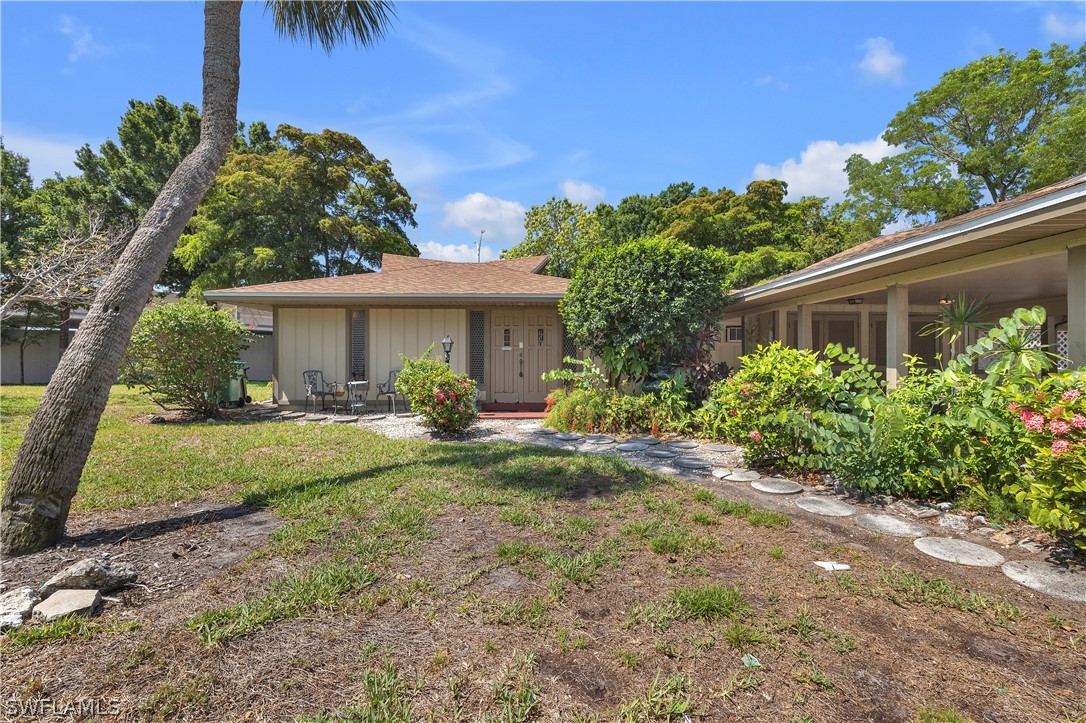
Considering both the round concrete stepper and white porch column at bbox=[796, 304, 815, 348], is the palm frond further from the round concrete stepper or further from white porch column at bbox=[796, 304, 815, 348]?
white porch column at bbox=[796, 304, 815, 348]

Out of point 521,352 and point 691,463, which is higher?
point 521,352

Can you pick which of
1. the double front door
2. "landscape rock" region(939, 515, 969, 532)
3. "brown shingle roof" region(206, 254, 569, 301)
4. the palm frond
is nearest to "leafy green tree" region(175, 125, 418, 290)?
"brown shingle roof" region(206, 254, 569, 301)

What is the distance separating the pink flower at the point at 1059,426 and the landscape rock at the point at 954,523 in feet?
3.67

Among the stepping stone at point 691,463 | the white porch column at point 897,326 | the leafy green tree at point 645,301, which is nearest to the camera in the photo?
the stepping stone at point 691,463

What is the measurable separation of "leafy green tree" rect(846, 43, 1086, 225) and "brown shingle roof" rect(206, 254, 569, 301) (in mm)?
17977

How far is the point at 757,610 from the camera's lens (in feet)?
7.94

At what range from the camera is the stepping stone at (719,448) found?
242 inches

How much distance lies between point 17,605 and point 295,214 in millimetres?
22605

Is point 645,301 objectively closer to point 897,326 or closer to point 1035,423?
point 897,326

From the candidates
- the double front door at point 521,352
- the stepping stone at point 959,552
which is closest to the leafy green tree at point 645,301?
the double front door at point 521,352

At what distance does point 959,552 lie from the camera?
3.13 metres

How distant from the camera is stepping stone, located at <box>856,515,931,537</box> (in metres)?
3.50

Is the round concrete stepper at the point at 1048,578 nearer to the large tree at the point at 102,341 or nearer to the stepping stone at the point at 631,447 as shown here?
the stepping stone at the point at 631,447

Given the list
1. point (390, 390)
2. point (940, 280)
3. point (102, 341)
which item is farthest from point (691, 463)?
point (390, 390)
